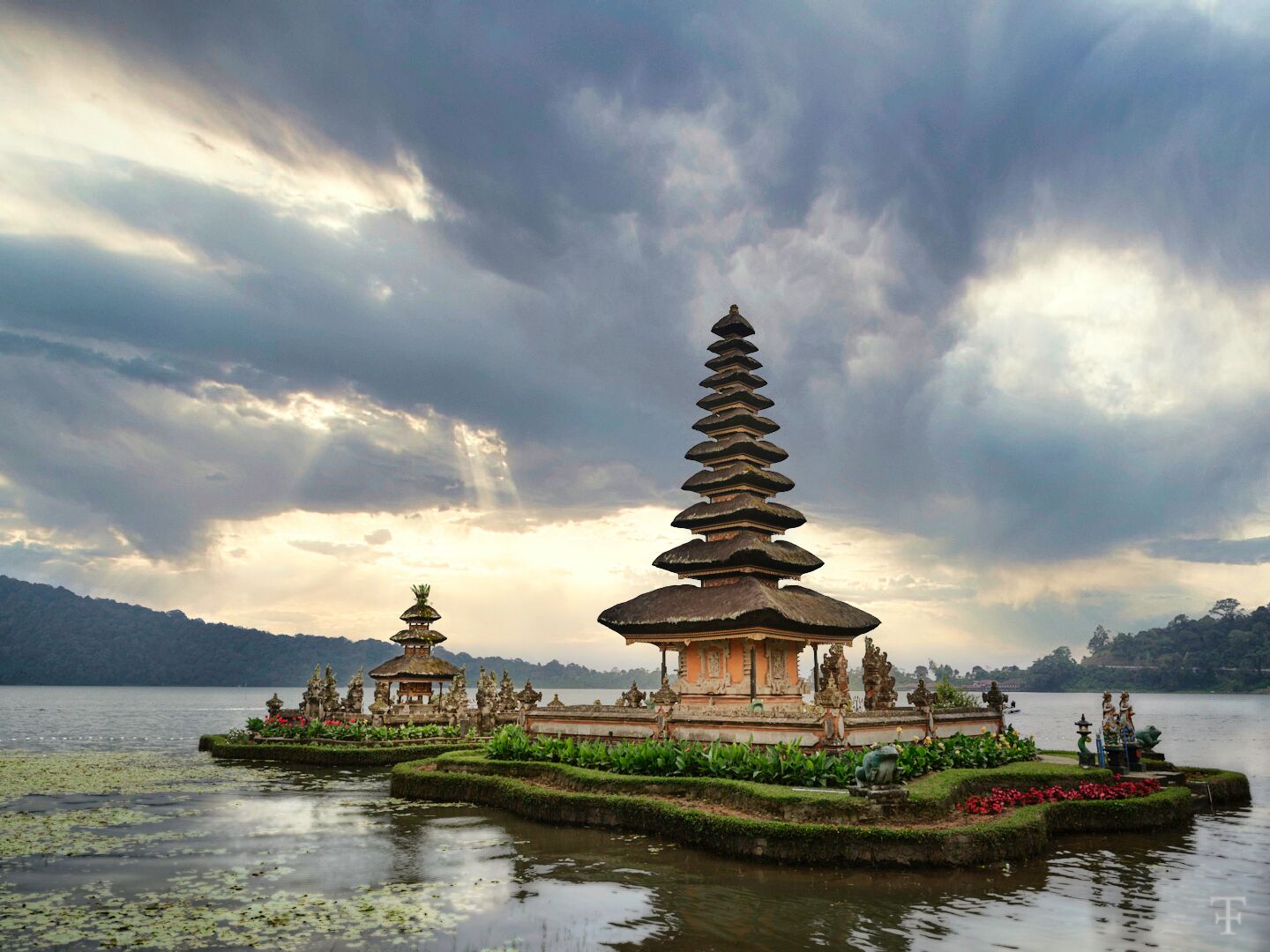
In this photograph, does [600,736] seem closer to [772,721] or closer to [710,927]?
[772,721]

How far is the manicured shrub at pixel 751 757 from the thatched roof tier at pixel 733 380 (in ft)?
63.6

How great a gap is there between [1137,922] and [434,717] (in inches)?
1459

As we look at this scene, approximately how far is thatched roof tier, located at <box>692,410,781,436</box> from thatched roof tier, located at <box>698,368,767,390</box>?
1.55 meters

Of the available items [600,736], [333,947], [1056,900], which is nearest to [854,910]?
[1056,900]

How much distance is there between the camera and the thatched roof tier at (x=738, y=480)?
37.0m

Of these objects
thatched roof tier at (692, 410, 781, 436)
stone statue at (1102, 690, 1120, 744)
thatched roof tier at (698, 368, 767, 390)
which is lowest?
stone statue at (1102, 690, 1120, 744)

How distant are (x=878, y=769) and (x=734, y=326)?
2678 cm

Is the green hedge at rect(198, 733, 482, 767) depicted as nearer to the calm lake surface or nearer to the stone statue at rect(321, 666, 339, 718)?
the stone statue at rect(321, 666, 339, 718)

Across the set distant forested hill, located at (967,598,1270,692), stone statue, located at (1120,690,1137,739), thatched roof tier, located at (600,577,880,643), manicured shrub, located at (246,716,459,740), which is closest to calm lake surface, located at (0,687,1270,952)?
stone statue, located at (1120,690,1137,739)

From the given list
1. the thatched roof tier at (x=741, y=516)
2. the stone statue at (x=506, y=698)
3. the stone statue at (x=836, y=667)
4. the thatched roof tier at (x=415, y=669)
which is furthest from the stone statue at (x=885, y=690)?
the thatched roof tier at (x=415, y=669)

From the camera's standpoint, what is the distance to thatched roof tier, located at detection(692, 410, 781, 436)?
38688 mm

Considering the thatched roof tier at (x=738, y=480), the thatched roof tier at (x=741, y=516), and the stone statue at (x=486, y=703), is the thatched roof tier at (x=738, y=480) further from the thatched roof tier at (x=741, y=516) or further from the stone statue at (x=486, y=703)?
the stone statue at (x=486, y=703)

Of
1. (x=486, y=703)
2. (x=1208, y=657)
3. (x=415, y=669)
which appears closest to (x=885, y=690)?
(x=486, y=703)

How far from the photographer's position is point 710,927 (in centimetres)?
1305
